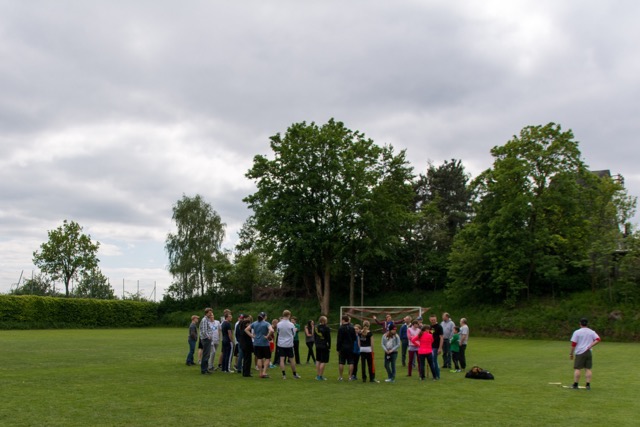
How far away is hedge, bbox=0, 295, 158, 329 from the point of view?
1865 inches

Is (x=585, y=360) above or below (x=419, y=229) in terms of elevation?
below

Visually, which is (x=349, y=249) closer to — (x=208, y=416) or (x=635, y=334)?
(x=635, y=334)

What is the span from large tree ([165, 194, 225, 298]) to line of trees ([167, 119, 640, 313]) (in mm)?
8251

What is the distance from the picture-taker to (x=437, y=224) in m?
54.1

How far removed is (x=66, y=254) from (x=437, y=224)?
40.0 meters

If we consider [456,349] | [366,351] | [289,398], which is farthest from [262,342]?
[456,349]

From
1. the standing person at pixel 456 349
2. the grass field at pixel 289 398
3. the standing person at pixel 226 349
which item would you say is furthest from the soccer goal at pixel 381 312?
the standing person at pixel 226 349

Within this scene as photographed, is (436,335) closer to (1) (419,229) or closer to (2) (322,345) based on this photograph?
(2) (322,345)

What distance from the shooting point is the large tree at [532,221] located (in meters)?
41.0

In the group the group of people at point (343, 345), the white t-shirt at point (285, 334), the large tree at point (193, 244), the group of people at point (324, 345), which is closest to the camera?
the group of people at point (343, 345)

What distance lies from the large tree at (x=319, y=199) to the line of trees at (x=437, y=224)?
0.09 metres

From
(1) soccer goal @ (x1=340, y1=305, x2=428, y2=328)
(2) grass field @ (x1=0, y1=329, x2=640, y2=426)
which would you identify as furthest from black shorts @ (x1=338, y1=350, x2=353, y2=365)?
(1) soccer goal @ (x1=340, y1=305, x2=428, y2=328)

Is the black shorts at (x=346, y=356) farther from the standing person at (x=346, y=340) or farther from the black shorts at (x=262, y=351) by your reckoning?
the black shorts at (x=262, y=351)

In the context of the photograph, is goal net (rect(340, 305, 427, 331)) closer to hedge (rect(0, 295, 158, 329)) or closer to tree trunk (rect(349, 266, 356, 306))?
tree trunk (rect(349, 266, 356, 306))
